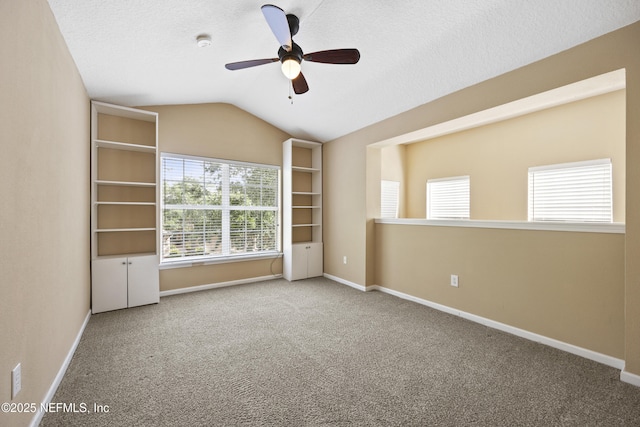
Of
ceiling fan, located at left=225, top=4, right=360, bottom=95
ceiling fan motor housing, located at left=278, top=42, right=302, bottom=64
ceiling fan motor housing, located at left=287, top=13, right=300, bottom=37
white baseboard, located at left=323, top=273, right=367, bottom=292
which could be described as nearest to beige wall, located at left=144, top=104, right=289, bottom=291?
white baseboard, located at left=323, top=273, right=367, bottom=292

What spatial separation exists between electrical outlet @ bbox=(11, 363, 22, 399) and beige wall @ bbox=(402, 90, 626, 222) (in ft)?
18.4

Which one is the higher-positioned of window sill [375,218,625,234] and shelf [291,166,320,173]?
shelf [291,166,320,173]

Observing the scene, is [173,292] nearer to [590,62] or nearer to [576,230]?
[576,230]

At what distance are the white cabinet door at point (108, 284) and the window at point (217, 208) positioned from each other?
2.29ft

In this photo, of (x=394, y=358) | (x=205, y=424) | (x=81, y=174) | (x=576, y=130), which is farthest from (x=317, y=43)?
(x=576, y=130)

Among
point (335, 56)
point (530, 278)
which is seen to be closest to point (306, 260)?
point (530, 278)

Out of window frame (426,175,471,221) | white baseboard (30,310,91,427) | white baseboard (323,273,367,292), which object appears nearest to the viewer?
white baseboard (30,310,91,427)

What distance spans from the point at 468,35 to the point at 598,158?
2792 mm

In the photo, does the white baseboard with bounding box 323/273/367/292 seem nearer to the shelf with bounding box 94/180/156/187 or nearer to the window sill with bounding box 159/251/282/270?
the window sill with bounding box 159/251/282/270

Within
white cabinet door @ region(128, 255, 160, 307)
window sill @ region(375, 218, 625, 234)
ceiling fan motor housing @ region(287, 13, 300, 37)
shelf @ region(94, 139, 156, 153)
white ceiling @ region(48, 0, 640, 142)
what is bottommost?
white cabinet door @ region(128, 255, 160, 307)

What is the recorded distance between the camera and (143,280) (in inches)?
146

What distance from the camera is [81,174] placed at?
9.95 ft

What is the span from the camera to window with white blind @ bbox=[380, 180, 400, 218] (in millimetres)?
6004

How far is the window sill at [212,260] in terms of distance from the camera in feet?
13.7
